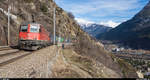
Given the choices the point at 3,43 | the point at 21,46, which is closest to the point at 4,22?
the point at 3,43

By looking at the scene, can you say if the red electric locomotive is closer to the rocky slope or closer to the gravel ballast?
the rocky slope

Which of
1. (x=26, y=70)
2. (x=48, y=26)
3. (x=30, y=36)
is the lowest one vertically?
(x=26, y=70)

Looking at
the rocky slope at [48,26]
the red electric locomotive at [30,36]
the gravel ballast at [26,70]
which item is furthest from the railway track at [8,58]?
the rocky slope at [48,26]

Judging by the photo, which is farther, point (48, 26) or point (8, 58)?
point (48, 26)

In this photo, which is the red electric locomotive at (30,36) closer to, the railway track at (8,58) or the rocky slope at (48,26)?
the railway track at (8,58)

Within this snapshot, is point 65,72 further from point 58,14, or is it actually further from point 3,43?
point 58,14

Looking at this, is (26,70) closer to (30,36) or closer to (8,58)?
(8,58)

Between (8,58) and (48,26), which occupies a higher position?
(48,26)

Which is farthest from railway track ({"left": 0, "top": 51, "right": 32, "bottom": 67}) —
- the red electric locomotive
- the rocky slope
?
the rocky slope

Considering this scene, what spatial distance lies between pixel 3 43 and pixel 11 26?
810cm

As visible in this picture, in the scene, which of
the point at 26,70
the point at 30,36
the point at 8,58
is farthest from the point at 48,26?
the point at 26,70

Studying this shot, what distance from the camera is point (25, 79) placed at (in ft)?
24.1

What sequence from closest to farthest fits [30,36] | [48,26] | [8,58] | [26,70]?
[26,70] → [8,58] → [30,36] → [48,26]

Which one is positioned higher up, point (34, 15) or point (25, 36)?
point (34, 15)
